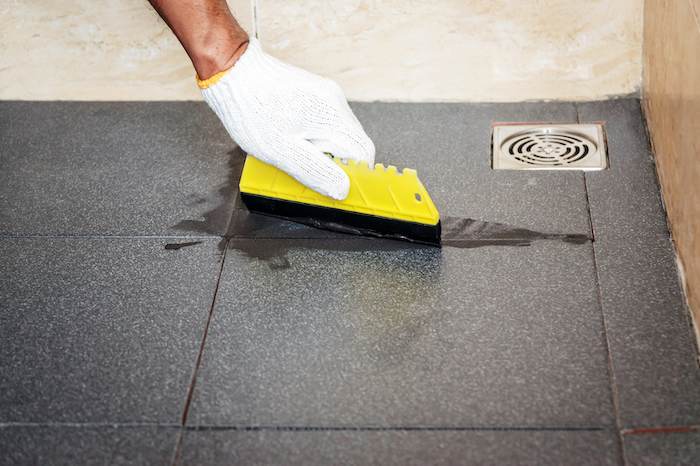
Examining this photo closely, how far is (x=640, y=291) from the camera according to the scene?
4.90 feet

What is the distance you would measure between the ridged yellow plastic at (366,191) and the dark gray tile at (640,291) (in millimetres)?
356

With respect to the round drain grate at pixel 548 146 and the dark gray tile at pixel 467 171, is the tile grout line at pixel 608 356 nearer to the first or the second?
the dark gray tile at pixel 467 171

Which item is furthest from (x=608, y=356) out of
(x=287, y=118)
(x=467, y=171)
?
(x=287, y=118)

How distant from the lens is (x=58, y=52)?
7.01ft

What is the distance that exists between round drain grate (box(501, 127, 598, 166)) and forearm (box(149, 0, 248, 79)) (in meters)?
0.68

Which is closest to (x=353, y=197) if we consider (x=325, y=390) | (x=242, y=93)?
(x=242, y=93)

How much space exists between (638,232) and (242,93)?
2.66 feet

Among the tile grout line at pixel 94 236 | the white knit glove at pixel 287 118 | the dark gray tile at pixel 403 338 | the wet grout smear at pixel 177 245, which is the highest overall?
the white knit glove at pixel 287 118

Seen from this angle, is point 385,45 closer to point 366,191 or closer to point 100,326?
point 366,191

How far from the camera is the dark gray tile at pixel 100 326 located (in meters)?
1.37

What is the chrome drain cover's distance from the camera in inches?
72.3

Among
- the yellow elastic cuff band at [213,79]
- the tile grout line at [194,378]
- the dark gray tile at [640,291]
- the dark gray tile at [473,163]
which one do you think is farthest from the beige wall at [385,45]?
the tile grout line at [194,378]

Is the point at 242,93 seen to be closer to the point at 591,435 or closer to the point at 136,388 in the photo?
the point at 136,388

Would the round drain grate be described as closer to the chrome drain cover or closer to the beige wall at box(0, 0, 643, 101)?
the chrome drain cover
